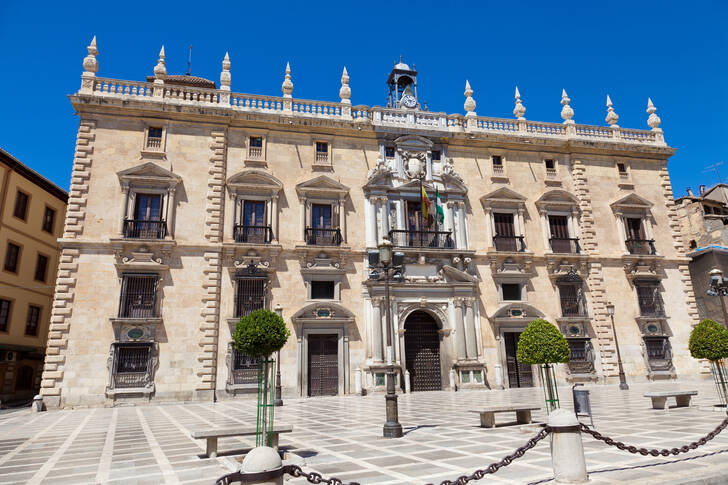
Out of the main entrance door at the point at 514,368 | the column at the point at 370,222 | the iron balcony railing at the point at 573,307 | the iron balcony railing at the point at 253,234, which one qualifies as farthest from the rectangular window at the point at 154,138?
the iron balcony railing at the point at 573,307

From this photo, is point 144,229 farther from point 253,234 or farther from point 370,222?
point 370,222

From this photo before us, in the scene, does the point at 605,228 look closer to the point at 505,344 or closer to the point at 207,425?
the point at 505,344

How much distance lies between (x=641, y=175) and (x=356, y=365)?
58.6ft

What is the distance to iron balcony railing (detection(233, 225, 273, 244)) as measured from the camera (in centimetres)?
1881

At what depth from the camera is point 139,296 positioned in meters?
17.3

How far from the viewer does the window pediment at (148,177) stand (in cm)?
1820

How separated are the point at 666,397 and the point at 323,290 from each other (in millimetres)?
12285

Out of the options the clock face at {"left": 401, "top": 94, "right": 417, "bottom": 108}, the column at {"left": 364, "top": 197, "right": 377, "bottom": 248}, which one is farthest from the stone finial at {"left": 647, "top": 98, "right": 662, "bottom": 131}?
the column at {"left": 364, "top": 197, "right": 377, "bottom": 248}

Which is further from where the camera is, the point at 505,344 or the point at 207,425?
the point at 505,344

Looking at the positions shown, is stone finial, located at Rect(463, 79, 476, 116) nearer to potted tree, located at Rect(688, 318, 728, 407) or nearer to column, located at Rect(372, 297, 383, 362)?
column, located at Rect(372, 297, 383, 362)

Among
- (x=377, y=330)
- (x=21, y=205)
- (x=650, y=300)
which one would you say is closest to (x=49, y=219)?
(x=21, y=205)

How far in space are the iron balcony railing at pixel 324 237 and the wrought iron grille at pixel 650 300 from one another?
1450 centimetres

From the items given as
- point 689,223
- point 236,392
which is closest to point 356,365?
point 236,392

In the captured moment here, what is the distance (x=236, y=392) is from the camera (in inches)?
680
